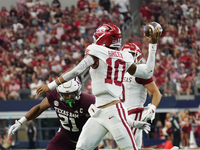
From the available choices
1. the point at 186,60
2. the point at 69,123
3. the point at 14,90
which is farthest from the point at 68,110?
the point at 186,60

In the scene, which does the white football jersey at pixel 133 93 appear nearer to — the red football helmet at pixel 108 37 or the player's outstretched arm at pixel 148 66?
the player's outstretched arm at pixel 148 66

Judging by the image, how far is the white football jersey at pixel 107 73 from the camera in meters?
4.75

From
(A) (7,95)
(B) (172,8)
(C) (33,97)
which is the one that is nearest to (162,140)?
(C) (33,97)

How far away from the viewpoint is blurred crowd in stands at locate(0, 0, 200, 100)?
1325 cm

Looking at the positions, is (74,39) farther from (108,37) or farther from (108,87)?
(108,87)

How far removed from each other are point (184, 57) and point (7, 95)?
556 centimetres

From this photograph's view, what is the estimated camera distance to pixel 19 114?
517 inches

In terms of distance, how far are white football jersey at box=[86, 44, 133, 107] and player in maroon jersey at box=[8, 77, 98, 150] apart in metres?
0.62

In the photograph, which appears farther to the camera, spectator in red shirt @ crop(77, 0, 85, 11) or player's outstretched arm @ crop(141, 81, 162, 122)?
spectator in red shirt @ crop(77, 0, 85, 11)

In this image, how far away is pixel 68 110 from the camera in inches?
220

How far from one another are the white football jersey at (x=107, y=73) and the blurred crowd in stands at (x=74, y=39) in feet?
26.1

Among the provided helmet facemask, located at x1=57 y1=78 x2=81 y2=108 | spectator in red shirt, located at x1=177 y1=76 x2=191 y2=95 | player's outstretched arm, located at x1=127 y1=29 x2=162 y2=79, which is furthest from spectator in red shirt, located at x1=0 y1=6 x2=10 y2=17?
player's outstretched arm, located at x1=127 y1=29 x2=162 y2=79

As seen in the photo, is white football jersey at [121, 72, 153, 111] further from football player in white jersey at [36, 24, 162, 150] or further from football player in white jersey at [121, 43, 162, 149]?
football player in white jersey at [36, 24, 162, 150]

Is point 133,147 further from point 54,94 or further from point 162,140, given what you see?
point 162,140
